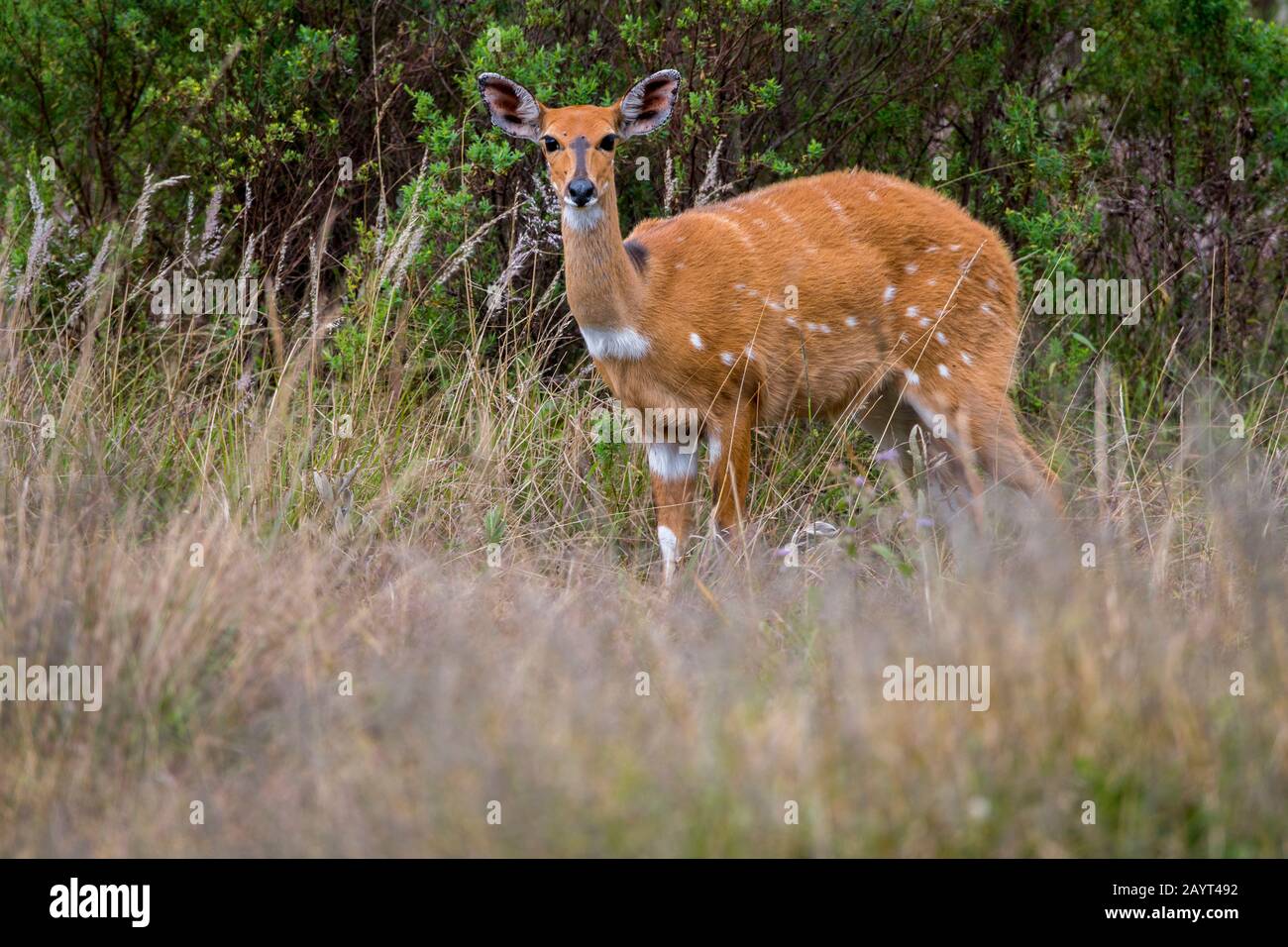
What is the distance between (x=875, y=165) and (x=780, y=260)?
6.76ft

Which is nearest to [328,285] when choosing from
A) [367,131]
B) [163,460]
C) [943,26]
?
[367,131]

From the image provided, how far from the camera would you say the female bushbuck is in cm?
579

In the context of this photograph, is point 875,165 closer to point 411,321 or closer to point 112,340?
point 411,321

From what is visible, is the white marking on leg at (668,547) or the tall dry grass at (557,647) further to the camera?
the white marking on leg at (668,547)

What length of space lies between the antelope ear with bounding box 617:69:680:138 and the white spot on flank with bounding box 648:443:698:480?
1258 millimetres

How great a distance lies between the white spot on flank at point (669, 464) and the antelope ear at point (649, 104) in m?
1.26

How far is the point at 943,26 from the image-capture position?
7.51 metres

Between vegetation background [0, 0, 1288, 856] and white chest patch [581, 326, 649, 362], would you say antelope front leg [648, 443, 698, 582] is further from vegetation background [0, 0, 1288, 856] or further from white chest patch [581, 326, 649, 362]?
white chest patch [581, 326, 649, 362]

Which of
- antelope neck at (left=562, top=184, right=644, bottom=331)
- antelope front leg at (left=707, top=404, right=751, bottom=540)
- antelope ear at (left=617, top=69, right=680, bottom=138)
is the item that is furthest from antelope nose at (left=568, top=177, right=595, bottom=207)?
antelope front leg at (left=707, top=404, right=751, bottom=540)

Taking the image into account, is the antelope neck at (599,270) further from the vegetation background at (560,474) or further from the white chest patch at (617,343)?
the vegetation background at (560,474)

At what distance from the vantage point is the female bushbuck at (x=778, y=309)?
579 cm

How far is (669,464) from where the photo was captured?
6230 millimetres

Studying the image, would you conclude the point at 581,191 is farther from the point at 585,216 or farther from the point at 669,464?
the point at 669,464

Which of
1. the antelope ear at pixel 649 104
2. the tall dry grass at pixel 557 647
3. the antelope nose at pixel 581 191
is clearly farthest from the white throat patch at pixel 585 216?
the tall dry grass at pixel 557 647
